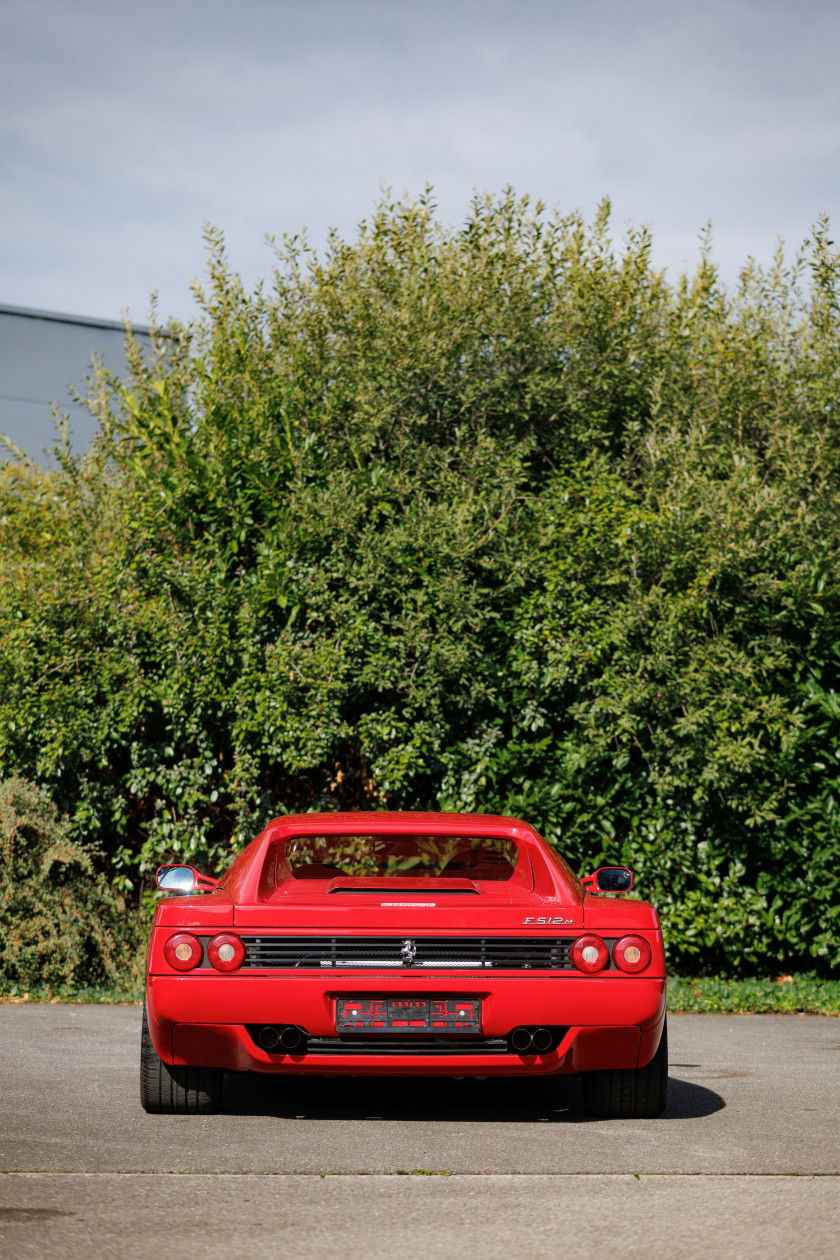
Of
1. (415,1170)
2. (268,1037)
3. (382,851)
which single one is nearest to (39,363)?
(382,851)

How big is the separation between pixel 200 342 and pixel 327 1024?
8.59 m

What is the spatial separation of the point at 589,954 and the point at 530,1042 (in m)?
0.41

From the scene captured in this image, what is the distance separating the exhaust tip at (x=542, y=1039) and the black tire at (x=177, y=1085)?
4.34 ft

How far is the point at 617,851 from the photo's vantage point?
10320 mm

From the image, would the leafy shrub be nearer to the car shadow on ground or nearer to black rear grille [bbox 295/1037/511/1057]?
the car shadow on ground

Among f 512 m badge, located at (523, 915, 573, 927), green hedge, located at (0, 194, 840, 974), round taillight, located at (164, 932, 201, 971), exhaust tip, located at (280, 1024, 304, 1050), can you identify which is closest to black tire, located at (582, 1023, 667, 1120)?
f 512 m badge, located at (523, 915, 573, 927)

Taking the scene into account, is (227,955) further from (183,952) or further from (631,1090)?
(631,1090)

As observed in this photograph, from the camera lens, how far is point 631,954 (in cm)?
533

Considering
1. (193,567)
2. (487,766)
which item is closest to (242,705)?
(193,567)

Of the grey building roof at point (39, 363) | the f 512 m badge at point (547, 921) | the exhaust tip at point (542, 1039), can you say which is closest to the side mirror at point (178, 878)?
the f 512 m badge at point (547, 921)

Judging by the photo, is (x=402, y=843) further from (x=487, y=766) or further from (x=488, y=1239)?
(x=488, y=1239)

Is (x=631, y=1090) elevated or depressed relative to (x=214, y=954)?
depressed

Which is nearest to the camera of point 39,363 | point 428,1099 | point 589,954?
point 589,954

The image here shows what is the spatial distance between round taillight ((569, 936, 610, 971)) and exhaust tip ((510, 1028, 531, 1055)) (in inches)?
13.2
